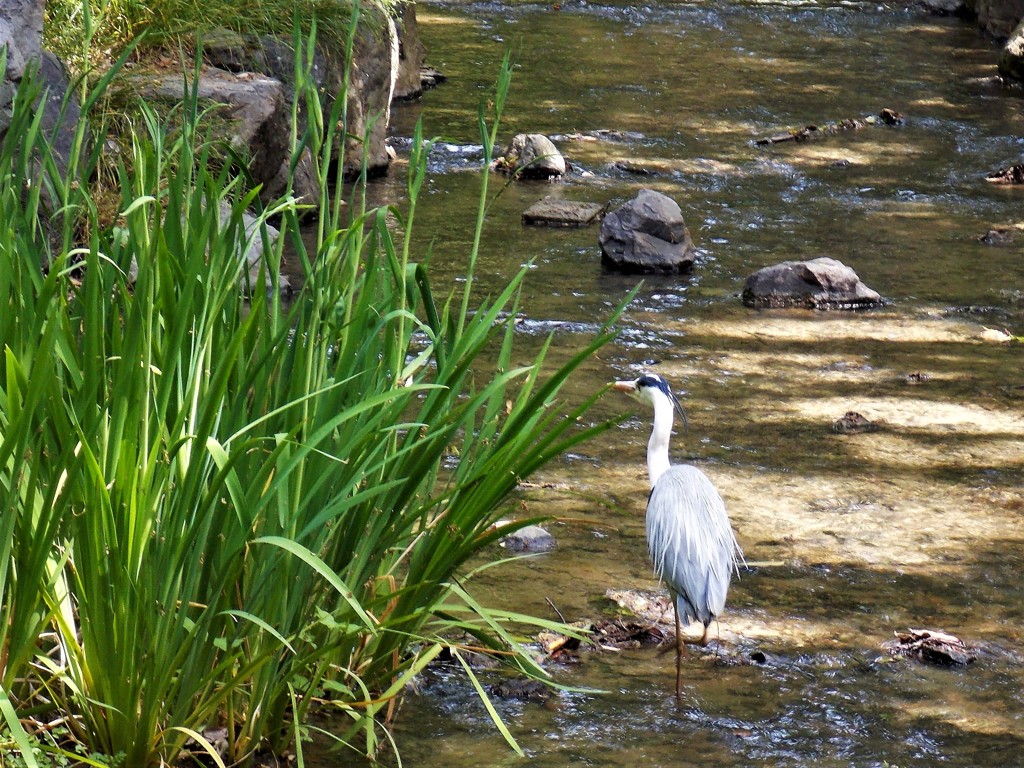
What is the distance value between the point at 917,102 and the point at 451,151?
4.45 m

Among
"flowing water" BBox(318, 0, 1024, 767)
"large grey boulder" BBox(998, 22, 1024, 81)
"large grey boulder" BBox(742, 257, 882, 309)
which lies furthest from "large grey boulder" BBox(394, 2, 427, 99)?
"large grey boulder" BBox(998, 22, 1024, 81)

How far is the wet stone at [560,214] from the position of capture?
25.6 ft

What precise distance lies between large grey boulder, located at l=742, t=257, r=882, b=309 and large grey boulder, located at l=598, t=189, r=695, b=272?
507 millimetres

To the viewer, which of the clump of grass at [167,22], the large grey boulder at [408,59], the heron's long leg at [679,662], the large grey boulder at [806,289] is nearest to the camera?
the heron's long leg at [679,662]

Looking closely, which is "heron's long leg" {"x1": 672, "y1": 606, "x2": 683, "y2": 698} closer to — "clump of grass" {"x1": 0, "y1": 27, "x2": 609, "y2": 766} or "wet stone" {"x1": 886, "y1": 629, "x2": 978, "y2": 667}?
"clump of grass" {"x1": 0, "y1": 27, "x2": 609, "y2": 766}

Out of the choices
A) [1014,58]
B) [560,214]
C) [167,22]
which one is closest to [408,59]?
[560,214]

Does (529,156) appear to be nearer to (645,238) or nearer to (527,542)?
(645,238)

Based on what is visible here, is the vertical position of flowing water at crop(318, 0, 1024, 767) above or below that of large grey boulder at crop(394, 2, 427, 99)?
below

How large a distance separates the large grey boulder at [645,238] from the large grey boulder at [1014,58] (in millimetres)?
6241

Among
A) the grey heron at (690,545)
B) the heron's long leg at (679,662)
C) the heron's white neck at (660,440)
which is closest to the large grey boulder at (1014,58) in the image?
the heron's white neck at (660,440)

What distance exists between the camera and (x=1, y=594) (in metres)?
2.31

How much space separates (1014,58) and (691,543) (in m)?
9.86

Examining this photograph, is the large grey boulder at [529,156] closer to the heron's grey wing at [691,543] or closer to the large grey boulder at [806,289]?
the large grey boulder at [806,289]

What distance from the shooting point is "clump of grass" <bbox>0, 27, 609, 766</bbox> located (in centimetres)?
234
